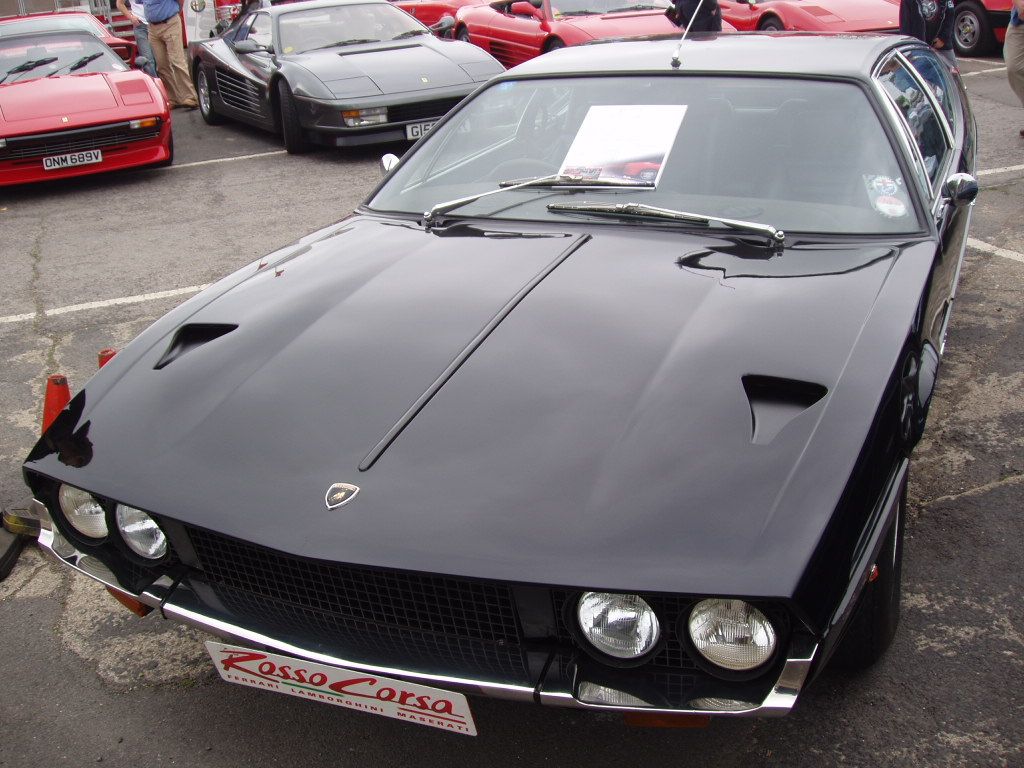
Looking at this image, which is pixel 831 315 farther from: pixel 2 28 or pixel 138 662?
pixel 2 28

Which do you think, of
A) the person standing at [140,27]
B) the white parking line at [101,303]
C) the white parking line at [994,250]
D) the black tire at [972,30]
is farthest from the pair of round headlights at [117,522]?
the black tire at [972,30]

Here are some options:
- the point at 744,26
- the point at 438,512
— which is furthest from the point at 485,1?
the point at 438,512

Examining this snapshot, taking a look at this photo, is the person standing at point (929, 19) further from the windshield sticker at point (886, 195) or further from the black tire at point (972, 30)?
the windshield sticker at point (886, 195)

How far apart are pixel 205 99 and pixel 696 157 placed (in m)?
8.56

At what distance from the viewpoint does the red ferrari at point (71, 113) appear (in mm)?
7703

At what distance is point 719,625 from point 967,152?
3.11 m

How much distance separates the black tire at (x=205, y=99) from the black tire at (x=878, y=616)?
30.7ft

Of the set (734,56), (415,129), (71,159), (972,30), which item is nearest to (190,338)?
(734,56)

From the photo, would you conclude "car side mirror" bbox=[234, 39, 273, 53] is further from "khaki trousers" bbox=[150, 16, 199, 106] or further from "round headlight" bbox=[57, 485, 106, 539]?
"round headlight" bbox=[57, 485, 106, 539]

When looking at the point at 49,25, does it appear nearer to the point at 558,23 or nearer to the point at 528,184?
the point at 558,23

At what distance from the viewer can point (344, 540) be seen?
1922 mm

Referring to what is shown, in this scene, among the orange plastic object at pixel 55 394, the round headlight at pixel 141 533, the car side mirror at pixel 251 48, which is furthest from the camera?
the car side mirror at pixel 251 48

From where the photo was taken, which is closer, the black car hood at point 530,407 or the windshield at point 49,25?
the black car hood at point 530,407

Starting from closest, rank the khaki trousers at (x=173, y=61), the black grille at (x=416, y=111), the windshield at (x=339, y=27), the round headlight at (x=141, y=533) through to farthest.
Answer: the round headlight at (x=141, y=533)
the black grille at (x=416, y=111)
the windshield at (x=339, y=27)
the khaki trousers at (x=173, y=61)
